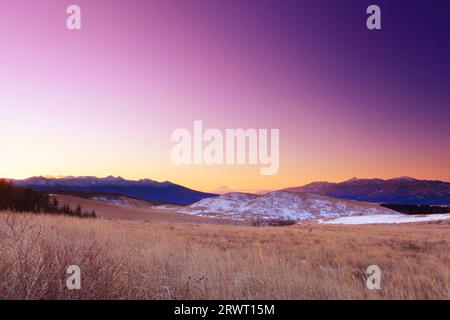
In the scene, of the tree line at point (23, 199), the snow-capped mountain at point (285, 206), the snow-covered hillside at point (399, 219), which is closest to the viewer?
the tree line at point (23, 199)

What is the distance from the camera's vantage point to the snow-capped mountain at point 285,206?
117494 mm

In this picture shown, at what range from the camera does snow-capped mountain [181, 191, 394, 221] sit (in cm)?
11749

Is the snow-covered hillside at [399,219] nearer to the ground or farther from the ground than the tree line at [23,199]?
nearer to the ground

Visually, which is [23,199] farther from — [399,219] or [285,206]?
[285,206]

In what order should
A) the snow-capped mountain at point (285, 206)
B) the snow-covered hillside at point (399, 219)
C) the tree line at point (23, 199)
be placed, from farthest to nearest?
the snow-capped mountain at point (285, 206)
the snow-covered hillside at point (399, 219)
the tree line at point (23, 199)

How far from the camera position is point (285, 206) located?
409 ft

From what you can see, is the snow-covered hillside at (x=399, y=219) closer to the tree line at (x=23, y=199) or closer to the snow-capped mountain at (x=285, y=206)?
the snow-capped mountain at (x=285, y=206)

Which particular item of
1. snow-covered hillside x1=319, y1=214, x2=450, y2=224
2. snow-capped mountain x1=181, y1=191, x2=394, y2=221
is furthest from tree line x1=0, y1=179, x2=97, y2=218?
snow-capped mountain x1=181, y1=191, x2=394, y2=221

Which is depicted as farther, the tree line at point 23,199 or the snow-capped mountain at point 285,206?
the snow-capped mountain at point 285,206

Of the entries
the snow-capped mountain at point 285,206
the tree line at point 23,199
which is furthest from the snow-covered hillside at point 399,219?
the tree line at point 23,199
